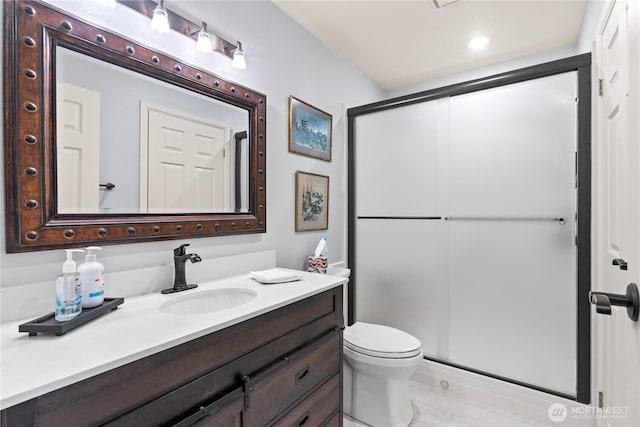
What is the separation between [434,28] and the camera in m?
2.07

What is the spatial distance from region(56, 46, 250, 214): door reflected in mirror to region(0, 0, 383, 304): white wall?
159 mm

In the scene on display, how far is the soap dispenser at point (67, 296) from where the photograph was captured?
85cm

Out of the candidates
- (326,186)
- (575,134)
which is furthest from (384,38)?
(575,134)

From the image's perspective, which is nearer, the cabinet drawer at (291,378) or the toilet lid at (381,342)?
the cabinet drawer at (291,378)

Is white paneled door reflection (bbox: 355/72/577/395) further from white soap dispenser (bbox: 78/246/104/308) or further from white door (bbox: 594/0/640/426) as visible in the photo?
white soap dispenser (bbox: 78/246/104/308)

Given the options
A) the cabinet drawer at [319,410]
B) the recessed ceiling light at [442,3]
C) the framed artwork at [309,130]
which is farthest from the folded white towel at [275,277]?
the recessed ceiling light at [442,3]

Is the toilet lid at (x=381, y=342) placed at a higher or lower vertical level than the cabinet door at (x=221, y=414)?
lower

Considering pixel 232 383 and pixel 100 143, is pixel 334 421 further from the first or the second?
pixel 100 143

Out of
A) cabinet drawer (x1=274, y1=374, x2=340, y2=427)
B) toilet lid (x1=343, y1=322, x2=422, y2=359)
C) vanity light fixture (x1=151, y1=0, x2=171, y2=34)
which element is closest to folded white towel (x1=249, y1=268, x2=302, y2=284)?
cabinet drawer (x1=274, y1=374, x2=340, y2=427)

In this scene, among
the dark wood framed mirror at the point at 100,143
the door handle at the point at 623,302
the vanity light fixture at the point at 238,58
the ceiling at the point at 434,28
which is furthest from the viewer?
the ceiling at the point at 434,28

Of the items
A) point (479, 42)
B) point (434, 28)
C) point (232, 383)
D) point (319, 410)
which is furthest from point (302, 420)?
point (479, 42)

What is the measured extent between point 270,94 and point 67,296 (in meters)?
1.41

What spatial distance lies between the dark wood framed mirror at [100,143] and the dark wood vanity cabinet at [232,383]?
58cm

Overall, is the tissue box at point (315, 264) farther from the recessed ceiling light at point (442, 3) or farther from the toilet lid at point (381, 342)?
the recessed ceiling light at point (442, 3)
